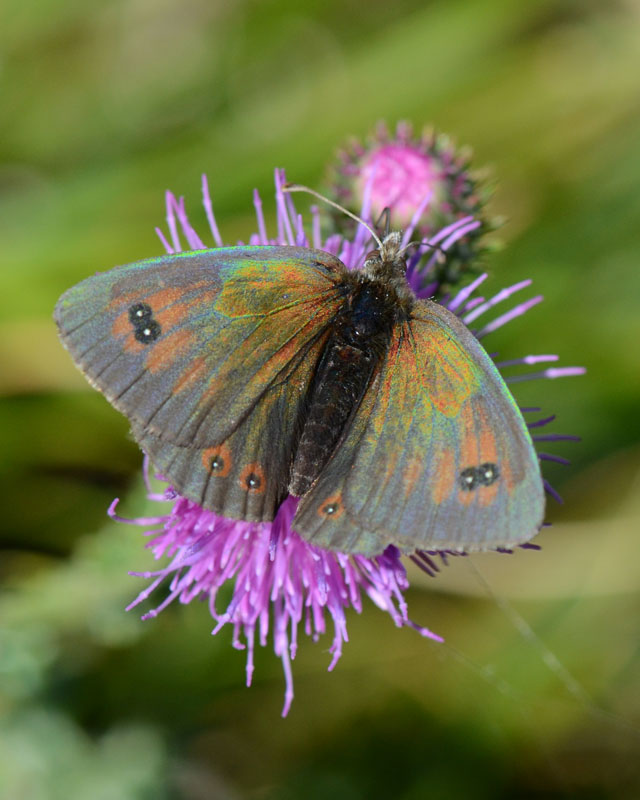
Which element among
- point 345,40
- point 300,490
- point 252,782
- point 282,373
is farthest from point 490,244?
point 252,782

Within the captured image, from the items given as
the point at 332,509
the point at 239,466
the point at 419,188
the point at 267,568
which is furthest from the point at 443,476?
the point at 419,188

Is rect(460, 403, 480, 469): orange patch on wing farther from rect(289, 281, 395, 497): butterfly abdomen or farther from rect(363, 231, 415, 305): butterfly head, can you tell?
rect(363, 231, 415, 305): butterfly head

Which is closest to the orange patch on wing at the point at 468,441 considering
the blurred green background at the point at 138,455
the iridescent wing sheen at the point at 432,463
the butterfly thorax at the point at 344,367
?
the iridescent wing sheen at the point at 432,463

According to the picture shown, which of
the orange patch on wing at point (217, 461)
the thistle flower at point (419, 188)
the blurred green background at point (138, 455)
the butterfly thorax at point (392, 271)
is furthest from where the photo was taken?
the blurred green background at point (138, 455)

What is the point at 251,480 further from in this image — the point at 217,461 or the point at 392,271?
the point at 392,271

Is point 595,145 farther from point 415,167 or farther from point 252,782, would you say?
point 252,782

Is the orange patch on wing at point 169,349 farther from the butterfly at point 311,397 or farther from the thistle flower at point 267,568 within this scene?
the thistle flower at point 267,568
